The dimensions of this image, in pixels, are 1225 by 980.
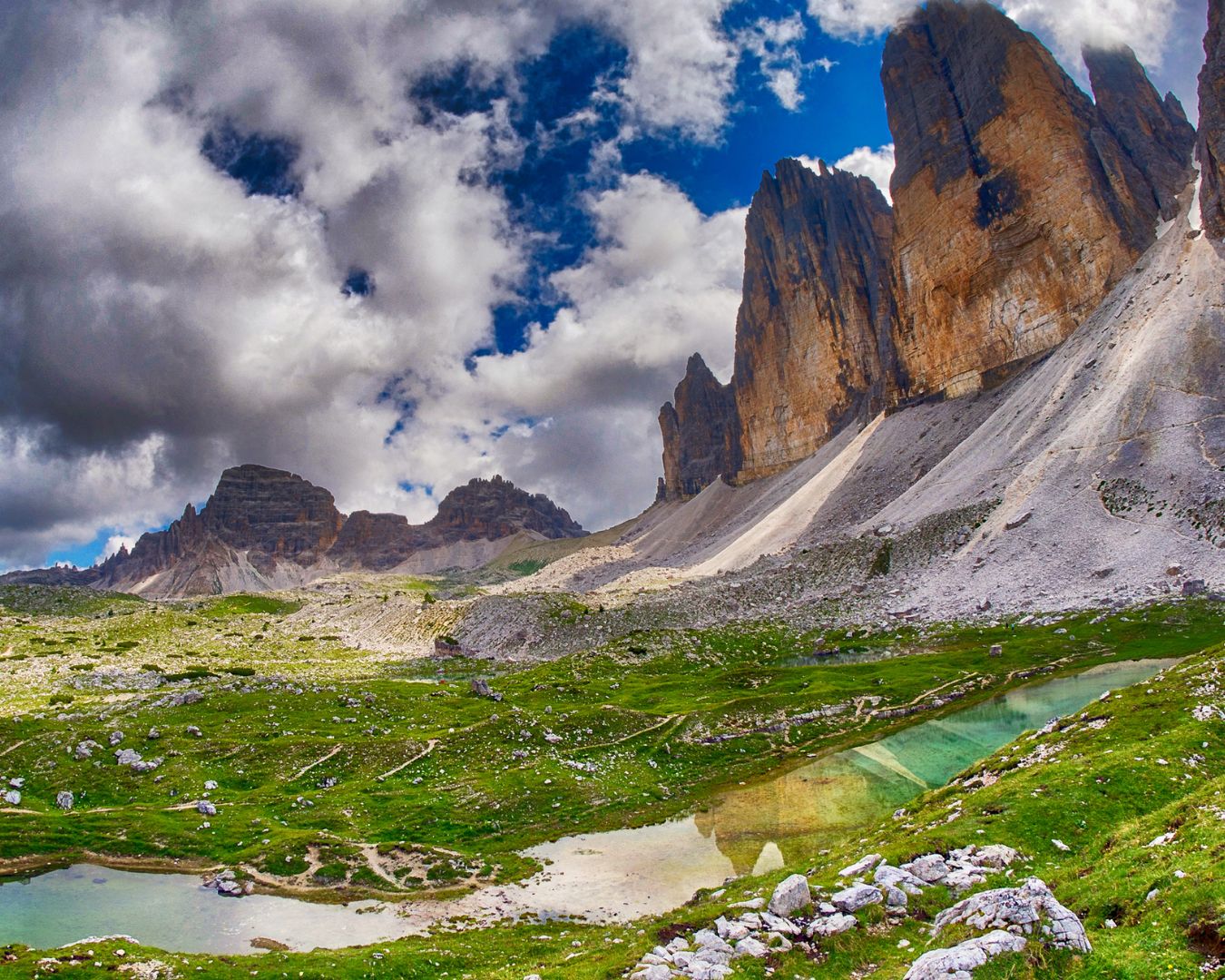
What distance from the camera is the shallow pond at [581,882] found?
75.7ft

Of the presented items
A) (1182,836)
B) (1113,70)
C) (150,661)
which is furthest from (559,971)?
(1113,70)

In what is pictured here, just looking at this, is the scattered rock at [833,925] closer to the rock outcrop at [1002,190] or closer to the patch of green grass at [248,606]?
the rock outcrop at [1002,190]

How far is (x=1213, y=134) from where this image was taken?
317 ft

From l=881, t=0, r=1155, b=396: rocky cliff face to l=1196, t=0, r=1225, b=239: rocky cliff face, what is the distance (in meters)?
18.7

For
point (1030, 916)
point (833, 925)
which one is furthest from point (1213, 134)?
point (833, 925)

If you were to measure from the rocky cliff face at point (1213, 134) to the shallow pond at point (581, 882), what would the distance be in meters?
93.6

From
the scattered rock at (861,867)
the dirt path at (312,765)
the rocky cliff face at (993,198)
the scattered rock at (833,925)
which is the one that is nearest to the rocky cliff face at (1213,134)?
the rocky cliff face at (993,198)

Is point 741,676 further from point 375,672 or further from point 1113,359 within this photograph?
point 1113,359

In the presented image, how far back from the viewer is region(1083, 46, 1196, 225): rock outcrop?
126 metres

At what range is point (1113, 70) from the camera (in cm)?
14850

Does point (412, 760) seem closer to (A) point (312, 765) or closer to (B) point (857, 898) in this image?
(A) point (312, 765)

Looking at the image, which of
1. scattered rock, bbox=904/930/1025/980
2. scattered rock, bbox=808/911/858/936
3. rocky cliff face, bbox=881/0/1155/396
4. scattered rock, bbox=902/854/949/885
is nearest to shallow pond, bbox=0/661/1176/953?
scattered rock, bbox=902/854/949/885

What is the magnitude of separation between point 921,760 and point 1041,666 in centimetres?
1888

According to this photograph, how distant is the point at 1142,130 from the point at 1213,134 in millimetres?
52808
